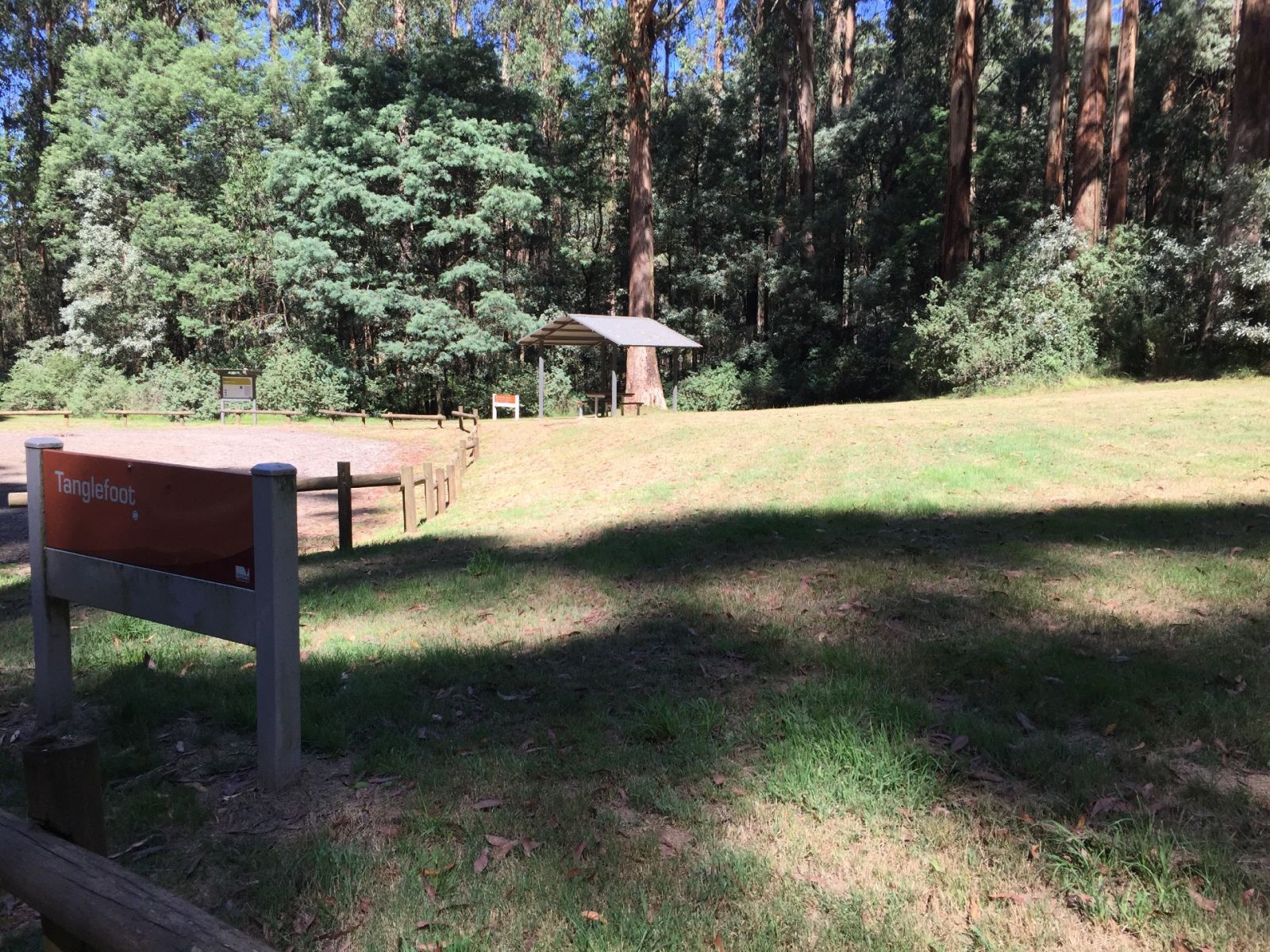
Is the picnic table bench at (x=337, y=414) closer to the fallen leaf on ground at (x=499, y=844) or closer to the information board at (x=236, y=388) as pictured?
the information board at (x=236, y=388)

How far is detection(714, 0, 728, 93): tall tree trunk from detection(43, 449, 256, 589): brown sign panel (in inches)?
1739

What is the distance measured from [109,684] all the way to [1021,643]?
17.2 ft

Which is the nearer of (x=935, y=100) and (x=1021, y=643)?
(x=1021, y=643)

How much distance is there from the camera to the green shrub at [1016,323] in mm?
22750

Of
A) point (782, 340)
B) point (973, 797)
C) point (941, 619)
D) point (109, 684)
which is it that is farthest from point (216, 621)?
point (782, 340)

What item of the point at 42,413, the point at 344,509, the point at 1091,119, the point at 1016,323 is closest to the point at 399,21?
the point at 42,413

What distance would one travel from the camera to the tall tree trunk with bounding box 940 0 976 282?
24.8m

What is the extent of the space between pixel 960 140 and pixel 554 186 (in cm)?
1762

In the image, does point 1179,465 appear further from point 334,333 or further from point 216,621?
point 334,333

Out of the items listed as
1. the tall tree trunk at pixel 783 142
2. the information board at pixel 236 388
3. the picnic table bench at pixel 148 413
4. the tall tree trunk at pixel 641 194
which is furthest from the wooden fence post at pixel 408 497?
the tall tree trunk at pixel 783 142

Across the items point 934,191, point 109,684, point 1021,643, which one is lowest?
point 109,684

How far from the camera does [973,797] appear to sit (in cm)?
330

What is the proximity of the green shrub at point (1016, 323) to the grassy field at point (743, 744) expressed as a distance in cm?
1633

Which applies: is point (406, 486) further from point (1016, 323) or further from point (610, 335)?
point (1016, 323)
